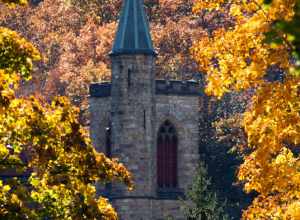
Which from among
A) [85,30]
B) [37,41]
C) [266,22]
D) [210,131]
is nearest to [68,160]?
[266,22]

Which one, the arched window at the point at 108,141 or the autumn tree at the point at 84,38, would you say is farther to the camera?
the autumn tree at the point at 84,38

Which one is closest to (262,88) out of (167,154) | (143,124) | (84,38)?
(143,124)

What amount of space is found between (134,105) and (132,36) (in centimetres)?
295

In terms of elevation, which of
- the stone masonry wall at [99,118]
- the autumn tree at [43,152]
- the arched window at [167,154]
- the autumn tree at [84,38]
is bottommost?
the autumn tree at [43,152]

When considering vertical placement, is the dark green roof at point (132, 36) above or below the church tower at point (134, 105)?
above

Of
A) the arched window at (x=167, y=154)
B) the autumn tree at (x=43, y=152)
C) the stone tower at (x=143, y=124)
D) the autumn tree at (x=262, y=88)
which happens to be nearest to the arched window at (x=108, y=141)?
the stone tower at (x=143, y=124)

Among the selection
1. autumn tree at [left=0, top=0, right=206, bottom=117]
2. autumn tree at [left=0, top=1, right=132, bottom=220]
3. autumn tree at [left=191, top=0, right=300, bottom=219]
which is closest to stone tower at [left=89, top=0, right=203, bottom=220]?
autumn tree at [left=0, top=0, right=206, bottom=117]

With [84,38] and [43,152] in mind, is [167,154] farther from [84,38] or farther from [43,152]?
[43,152]

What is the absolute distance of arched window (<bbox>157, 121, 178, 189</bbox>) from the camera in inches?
2345

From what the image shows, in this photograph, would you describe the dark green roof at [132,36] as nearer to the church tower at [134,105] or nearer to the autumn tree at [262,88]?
the church tower at [134,105]

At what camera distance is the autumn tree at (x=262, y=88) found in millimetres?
20453

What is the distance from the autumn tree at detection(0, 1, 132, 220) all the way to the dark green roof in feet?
122

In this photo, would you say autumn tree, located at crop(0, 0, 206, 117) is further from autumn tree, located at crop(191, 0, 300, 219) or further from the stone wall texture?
autumn tree, located at crop(191, 0, 300, 219)

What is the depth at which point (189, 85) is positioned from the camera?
59.5 m
